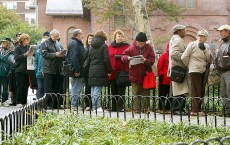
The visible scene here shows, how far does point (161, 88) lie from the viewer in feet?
45.6

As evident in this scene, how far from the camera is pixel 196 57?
12.7 meters

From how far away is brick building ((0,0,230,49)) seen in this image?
163ft

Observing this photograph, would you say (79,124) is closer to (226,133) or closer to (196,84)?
(226,133)

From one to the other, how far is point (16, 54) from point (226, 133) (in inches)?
314

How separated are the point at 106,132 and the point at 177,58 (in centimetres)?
415

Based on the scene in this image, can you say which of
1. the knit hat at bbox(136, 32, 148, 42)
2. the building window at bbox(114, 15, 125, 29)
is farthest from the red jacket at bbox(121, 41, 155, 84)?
the building window at bbox(114, 15, 125, 29)

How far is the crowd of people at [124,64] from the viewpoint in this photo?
1264cm

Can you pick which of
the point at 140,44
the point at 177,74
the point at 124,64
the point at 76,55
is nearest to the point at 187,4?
the point at 76,55

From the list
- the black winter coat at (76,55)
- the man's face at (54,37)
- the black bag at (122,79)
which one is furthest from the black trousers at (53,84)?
the black bag at (122,79)

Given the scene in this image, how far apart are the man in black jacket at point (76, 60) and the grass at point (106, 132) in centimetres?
354

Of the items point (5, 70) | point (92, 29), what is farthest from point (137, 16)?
point (92, 29)

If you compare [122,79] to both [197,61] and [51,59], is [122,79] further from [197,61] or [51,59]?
[51,59]

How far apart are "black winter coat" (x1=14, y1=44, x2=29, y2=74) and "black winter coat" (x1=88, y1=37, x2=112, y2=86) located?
2921mm

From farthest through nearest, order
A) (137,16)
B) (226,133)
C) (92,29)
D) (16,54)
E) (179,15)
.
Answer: (92,29) → (179,15) → (137,16) → (16,54) → (226,133)
